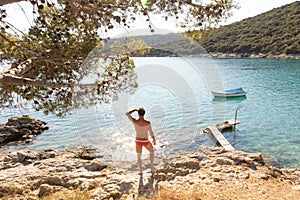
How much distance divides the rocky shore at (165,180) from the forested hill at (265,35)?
244 ft

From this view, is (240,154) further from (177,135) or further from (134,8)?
(134,8)

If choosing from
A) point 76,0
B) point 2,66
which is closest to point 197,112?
point 2,66

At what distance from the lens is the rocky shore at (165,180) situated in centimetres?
708

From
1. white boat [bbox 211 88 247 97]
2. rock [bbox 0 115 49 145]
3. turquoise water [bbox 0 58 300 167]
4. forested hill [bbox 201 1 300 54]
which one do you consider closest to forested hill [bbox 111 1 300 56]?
forested hill [bbox 201 1 300 54]

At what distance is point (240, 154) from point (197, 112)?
597 inches

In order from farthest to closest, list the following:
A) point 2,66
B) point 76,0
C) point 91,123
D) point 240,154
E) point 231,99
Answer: point 231,99
point 91,123
point 240,154
point 2,66
point 76,0

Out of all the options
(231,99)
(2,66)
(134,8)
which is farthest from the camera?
(231,99)

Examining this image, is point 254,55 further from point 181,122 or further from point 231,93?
point 181,122

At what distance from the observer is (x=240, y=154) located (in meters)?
11.7

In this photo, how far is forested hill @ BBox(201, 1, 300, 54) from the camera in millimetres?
88000

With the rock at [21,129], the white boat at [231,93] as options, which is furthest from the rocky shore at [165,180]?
the white boat at [231,93]

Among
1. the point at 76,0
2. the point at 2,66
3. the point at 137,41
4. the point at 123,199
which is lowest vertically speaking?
the point at 123,199

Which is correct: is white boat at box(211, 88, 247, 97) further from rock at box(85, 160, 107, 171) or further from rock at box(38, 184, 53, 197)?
rock at box(38, 184, 53, 197)

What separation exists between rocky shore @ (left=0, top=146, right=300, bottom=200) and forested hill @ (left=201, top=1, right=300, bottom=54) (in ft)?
244
